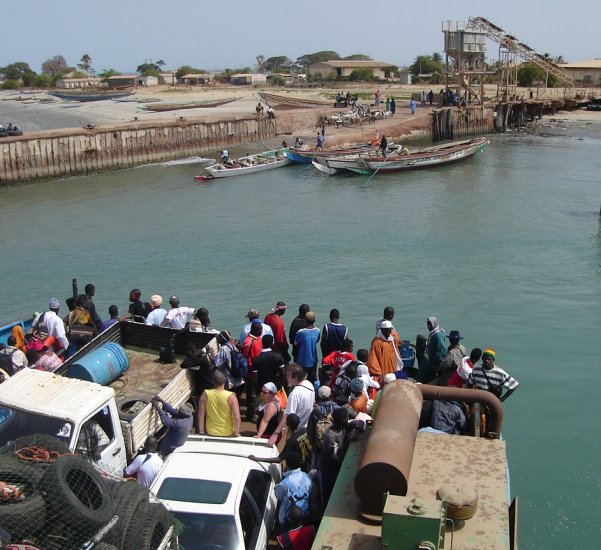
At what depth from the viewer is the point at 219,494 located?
6.18 m

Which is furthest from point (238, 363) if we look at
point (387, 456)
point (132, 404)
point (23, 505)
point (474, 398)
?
point (23, 505)

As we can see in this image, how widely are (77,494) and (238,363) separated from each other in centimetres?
401

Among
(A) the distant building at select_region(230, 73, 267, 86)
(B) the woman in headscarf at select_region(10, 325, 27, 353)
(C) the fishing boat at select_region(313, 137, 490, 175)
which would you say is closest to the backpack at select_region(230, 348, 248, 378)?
(B) the woman in headscarf at select_region(10, 325, 27, 353)

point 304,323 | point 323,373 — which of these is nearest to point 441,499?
point 323,373

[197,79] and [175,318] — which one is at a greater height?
[197,79]

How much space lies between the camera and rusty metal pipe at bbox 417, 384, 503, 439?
23.7ft

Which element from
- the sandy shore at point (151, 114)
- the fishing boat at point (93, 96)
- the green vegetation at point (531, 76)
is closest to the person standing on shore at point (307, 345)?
the sandy shore at point (151, 114)

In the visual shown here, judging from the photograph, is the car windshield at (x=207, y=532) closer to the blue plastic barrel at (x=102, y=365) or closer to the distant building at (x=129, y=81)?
the blue plastic barrel at (x=102, y=365)

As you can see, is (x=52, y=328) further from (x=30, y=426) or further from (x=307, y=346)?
(x=307, y=346)

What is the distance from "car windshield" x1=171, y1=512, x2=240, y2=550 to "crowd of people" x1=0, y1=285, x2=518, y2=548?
26.5 inches

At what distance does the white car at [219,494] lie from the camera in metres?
5.99

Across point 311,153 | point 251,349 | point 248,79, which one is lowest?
point 251,349

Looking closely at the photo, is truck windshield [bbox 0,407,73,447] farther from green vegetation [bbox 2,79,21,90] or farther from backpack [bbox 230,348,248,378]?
green vegetation [bbox 2,79,21,90]

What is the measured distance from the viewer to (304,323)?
10.4 meters
